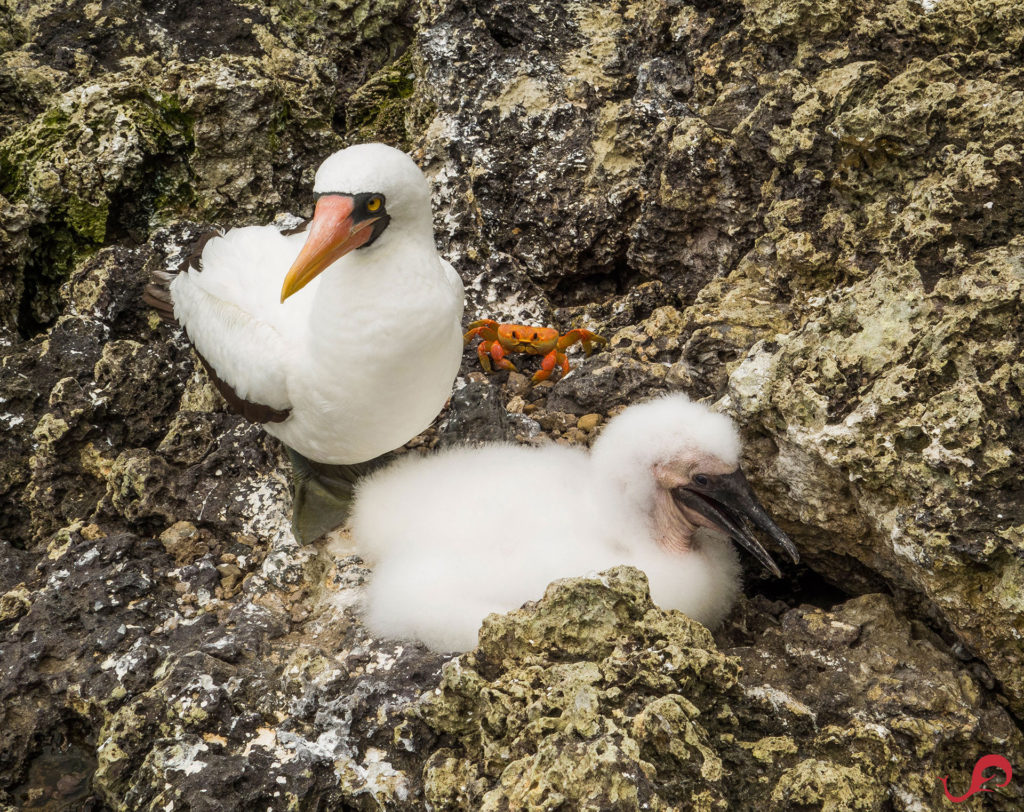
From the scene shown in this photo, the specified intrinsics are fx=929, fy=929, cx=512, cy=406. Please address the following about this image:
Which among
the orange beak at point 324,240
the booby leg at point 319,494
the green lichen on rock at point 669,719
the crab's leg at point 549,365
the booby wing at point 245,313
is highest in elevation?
the orange beak at point 324,240

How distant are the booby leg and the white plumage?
12 cm

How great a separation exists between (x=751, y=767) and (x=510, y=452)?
1456 mm

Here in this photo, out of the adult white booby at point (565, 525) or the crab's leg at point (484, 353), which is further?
the crab's leg at point (484, 353)

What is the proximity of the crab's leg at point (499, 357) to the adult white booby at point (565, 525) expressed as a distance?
0.53m

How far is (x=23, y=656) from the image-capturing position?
2580 millimetres

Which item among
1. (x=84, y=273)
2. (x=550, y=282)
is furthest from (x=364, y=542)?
(x=84, y=273)

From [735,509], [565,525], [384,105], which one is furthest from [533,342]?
[384,105]

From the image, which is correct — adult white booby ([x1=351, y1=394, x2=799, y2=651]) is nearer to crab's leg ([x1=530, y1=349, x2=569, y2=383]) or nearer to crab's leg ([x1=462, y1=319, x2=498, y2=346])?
crab's leg ([x1=530, y1=349, x2=569, y2=383])

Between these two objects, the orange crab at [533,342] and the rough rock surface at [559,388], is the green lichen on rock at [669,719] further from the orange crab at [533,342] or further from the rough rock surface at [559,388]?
the orange crab at [533,342]

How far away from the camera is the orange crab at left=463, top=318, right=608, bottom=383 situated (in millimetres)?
3520

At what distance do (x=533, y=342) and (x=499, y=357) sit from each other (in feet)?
0.62

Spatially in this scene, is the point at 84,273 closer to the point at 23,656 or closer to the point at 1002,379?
the point at 23,656

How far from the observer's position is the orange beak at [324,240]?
2.54m

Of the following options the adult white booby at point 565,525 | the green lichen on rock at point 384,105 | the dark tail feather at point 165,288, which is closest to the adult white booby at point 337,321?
the dark tail feather at point 165,288
